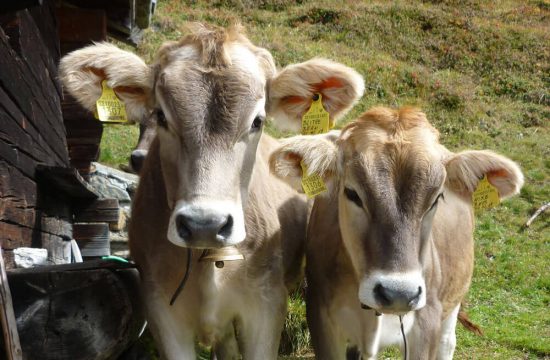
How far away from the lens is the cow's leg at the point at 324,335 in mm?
4852

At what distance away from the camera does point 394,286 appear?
12.0 feet

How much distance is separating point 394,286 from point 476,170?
49.4 inches

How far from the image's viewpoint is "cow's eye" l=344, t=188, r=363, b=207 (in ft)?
13.7

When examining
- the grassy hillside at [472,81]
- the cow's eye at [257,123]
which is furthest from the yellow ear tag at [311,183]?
the grassy hillside at [472,81]

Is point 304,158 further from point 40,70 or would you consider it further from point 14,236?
point 40,70

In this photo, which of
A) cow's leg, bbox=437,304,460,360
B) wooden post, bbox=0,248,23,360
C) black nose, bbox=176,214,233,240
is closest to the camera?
wooden post, bbox=0,248,23,360

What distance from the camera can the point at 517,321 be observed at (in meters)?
10.0

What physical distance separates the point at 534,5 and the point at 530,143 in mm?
25594

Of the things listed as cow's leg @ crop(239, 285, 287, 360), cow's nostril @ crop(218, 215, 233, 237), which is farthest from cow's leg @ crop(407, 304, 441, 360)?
cow's nostril @ crop(218, 215, 233, 237)

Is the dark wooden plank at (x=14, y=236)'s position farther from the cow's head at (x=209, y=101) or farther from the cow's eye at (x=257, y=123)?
the cow's eye at (x=257, y=123)

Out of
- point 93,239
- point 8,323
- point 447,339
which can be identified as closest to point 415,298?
point 8,323

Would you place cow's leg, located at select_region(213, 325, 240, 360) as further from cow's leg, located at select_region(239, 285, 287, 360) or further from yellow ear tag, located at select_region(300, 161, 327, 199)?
yellow ear tag, located at select_region(300, 161, 327, 199)

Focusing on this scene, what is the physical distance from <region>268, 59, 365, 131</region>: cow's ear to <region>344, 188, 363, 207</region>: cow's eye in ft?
1.93

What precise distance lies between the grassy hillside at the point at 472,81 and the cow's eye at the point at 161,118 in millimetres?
4591
